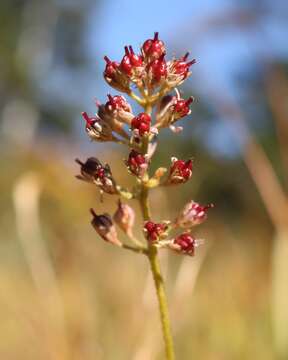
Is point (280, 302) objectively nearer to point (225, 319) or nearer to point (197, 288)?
point (225, 319)

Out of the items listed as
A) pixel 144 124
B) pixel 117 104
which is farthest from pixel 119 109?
pixel 144 124

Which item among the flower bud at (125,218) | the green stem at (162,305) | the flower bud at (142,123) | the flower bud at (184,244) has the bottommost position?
the green stem at (162,305)

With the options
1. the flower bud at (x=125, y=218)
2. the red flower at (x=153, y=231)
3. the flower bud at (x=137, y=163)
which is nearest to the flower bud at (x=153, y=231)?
the red flower at (x=153, y=231)

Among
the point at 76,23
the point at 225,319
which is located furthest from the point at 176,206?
the point at 76,23

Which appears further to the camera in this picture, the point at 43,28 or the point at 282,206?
the point at 43,28

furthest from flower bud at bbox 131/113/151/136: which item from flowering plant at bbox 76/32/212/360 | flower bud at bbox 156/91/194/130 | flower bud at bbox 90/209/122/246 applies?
flower bud at bbox 90/209/122/246

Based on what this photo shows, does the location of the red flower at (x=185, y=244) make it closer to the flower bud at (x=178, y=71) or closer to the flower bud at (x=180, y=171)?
the flower bud at (x=180, y=171)
